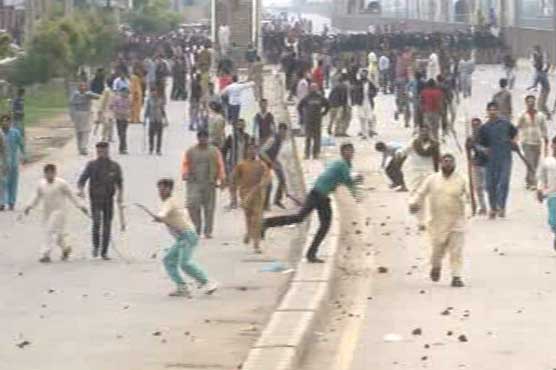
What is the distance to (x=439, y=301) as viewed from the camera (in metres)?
16.4

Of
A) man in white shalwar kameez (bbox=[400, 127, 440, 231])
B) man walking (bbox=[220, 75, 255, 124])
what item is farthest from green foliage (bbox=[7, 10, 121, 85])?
man in white shalwar kameez (bbox=[400, 127, 440, 231])

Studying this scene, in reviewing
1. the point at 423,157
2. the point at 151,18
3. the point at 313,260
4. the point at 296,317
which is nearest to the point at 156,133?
the point at 423,157

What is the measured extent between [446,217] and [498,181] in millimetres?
6041

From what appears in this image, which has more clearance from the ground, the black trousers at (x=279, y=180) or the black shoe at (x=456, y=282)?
the black trousers at (x=279, y=180)

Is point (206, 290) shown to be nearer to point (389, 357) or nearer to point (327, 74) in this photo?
point (389, 357)

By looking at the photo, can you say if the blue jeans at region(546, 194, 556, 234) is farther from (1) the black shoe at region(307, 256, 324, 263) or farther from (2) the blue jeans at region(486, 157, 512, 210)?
(2) the blue jeans at region(486, 157, 512, 210)

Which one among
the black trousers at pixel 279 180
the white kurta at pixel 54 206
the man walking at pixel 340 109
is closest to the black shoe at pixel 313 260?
the white kurta at pixel 54 206

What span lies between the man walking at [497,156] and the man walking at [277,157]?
2839 millimetres

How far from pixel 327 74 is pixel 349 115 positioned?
1695 cm

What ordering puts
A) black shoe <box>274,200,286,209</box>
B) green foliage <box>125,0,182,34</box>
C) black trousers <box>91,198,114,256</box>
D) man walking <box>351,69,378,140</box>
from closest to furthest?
black trousers <box>91,198,114,256</box>
black shoe <box>274,200,286,209</box>
man walking <box>351,69,378,140</box>
green foliage <box>125,0,182,34</box>

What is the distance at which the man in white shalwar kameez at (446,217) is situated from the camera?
17.3m

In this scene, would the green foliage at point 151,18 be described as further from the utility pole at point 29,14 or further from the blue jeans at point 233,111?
the blue jeans at point 233,111

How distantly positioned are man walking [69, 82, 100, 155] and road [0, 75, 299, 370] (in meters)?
8.04

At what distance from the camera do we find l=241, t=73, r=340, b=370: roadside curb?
12766 mm
